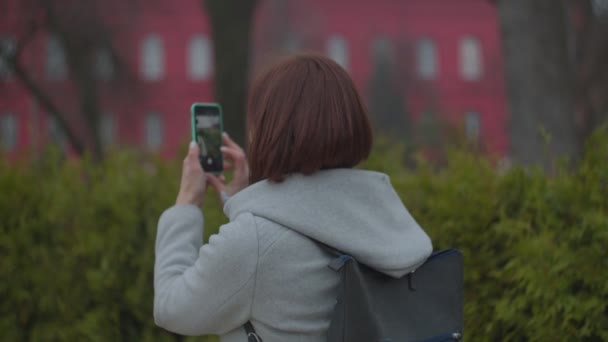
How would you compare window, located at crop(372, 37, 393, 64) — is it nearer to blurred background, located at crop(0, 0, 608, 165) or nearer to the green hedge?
blurred background, located at crop(0, 0, 608, 165)

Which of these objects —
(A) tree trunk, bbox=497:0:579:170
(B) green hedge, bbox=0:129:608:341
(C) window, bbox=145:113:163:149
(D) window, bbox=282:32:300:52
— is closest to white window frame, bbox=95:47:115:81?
(D) window, bbox=282:32:300:52

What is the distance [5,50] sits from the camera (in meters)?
17.0

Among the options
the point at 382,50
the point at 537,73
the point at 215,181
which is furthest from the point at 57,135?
the point at 382,50

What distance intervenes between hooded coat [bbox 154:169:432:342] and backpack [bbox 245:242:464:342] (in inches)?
2.2

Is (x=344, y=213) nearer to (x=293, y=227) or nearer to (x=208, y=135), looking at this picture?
(x=293, y=227)

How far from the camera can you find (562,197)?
3232 millimetres

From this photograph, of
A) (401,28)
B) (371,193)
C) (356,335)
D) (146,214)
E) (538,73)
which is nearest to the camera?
(356,335)

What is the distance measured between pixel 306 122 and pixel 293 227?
0.95ft

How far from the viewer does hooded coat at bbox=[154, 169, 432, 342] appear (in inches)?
80.8

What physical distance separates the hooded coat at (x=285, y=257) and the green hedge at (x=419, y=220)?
1.10 meters

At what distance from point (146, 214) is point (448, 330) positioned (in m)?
2.35

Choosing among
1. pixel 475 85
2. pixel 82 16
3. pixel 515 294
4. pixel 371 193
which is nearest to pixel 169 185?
pixel 515 294

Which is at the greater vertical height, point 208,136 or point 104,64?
point 208,136

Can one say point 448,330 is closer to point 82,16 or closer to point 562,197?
point 562,197
